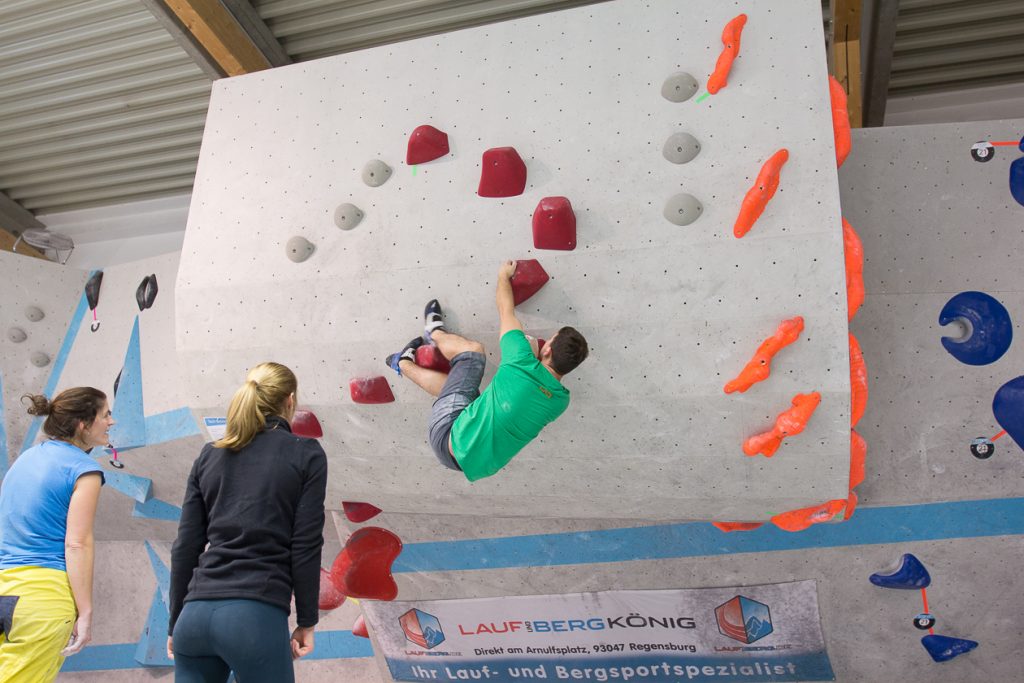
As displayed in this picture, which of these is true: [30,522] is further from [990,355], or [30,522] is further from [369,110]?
[990,355]

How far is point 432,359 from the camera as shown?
2803mm

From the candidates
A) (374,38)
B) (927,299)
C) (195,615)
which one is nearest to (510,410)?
(195,615)

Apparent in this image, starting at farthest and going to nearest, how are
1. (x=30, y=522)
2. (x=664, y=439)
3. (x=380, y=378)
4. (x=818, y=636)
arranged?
(x=818, y=636)
(x=380, y=378)
(x=664, y=439)
(x=30, y=522)

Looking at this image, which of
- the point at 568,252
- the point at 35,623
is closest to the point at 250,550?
the point at 35,623

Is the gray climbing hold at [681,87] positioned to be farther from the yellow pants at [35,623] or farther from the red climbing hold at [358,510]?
the yellow pants at [35,623]

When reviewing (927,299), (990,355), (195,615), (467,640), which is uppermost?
(927,299)

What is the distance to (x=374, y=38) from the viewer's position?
443 centimetres

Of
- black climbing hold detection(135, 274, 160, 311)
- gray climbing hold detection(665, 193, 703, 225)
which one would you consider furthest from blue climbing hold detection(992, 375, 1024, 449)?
black climbing hold detection(135, 274, 160, 311)

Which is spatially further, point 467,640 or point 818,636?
point 467,640

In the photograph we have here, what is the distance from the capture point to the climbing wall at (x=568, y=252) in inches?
101

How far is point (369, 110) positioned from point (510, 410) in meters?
1.31

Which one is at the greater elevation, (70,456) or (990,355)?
(990,355)

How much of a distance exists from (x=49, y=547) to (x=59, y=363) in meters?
2.87

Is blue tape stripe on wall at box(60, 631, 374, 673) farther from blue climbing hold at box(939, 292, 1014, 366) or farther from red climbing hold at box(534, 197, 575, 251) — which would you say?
blue climbing hold at box(939, 292, 1014, 366)
